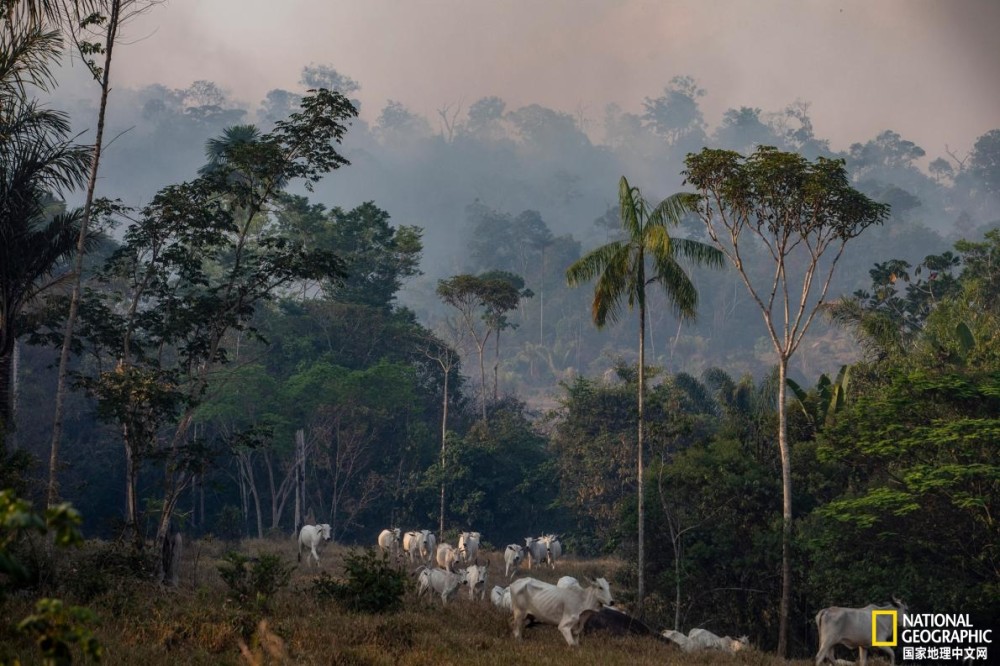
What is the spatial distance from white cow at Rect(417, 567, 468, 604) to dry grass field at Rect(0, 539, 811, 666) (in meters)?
3.23

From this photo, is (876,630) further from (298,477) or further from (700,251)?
(298,477)

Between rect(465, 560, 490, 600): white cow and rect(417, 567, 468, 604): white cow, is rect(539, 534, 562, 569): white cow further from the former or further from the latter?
rect(417, 567, 468, 604): white cow

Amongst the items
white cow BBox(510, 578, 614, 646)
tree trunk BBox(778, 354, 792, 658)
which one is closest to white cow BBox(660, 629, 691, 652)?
white cow BBox(510, 578, 614, 646)

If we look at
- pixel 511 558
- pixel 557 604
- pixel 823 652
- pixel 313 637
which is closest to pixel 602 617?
pixel 557 604

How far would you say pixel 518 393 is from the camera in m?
108

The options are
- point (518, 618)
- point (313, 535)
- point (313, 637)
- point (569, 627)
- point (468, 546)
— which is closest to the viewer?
point (313, 637)

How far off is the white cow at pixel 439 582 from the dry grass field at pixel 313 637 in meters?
3.23

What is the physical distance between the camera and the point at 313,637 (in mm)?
12164

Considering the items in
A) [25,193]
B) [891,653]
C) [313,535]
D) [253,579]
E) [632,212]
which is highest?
[632,212]

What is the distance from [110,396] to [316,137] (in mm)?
7719

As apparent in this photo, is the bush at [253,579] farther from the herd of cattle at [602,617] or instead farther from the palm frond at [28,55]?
the palm frond at [28,55]

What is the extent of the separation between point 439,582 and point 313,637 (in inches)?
389

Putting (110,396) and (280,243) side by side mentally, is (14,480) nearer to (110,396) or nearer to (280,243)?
(110,396)

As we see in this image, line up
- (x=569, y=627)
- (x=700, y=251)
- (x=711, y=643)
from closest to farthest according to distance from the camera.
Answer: (x=569, y=627) < (x=711, y=643) < (x=700, y=251)
